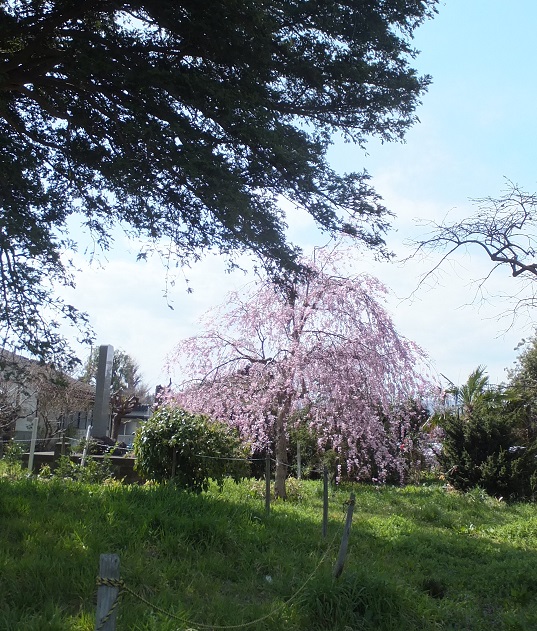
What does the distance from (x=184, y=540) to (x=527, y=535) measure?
698cm

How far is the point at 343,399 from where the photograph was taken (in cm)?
1379

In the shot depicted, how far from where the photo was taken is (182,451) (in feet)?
33.3

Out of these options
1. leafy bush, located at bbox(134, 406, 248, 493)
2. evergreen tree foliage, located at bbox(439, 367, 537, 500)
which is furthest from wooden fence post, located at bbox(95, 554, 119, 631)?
evergreen tree foliage, located at bbox(439, 367, 537, 500)

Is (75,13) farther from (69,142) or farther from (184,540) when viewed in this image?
(184,540)

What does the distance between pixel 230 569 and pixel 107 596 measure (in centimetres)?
334

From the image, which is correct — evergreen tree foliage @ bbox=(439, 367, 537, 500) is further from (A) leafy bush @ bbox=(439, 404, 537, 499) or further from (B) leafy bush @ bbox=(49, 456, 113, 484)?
(B) leafy bush @ bbox=(49, 456, 113, 484)

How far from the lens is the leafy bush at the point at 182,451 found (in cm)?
1028

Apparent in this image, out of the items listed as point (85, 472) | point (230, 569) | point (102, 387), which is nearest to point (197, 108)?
point (230, 569)

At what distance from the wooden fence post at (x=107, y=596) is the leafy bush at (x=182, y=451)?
7055 millimetres

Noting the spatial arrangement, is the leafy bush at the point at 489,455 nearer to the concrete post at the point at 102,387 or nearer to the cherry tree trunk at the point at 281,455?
the cherry tree trunk at the point at 281,455

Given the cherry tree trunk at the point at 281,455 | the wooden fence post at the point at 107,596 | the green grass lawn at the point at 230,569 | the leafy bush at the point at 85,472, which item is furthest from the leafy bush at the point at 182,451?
the wooden fence post at the point at 107,596

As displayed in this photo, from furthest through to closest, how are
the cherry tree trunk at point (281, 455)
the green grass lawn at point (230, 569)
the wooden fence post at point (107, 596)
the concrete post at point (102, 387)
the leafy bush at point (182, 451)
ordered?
the concrete post at point (102, 387), the cherry tree trunk at point (281, 455), the leafy bush at point (182, 451), the green grass lawn at point (230, 569), the wooden fence post at point (107, 596)

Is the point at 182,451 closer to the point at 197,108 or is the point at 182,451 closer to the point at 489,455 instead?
the point at 197,108

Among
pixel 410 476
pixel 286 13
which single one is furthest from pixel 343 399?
pixel 286 13
